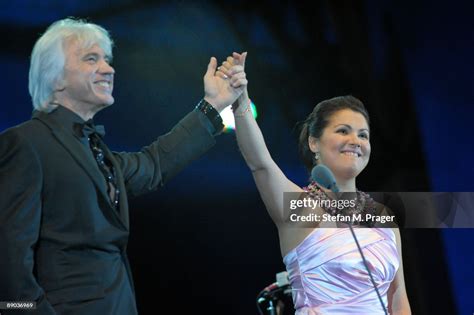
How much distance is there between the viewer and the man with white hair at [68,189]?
1419 mm

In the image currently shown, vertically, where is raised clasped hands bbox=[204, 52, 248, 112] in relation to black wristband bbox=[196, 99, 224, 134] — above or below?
above

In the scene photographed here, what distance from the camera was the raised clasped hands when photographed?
1.91 metres

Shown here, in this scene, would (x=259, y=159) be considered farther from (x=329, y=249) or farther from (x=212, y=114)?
(x=329, y=249)

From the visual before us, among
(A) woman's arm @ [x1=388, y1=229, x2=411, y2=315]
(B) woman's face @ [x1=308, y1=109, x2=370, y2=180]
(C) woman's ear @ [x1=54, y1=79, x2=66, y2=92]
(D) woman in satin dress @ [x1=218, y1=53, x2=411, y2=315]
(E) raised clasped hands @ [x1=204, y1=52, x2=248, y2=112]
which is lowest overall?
(A) woman's arm @ [x1=388, y1=229, x2=411, y2=315]

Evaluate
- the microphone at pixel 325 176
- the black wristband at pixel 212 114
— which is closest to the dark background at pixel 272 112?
the black wristband at pixel 212 114

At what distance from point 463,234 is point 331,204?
61.4 inches

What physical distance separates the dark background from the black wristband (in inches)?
56.9

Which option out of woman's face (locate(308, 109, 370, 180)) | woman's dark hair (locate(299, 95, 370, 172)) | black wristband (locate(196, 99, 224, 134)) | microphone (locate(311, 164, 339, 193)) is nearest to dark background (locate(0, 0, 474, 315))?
woman's dark hair (locate(299, 95, 370, 172))

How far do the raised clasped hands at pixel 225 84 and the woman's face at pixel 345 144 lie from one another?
0.38m

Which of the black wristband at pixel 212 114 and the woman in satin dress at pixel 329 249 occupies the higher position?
the black wristband at pixel 212 114

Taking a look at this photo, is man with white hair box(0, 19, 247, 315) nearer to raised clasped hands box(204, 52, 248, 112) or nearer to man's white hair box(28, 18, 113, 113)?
man's white hair box(28, 18, 113, 113)

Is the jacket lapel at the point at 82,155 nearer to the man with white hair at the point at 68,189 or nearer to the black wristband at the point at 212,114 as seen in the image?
the man with white hair at the point at 68,189

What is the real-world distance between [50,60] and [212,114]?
474mm

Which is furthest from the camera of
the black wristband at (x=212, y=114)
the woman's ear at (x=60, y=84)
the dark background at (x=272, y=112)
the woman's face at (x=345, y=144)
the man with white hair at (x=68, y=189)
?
the dark background at (x=272, y=112)
